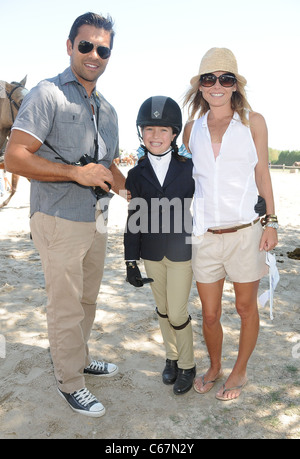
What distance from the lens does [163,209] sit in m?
2.93

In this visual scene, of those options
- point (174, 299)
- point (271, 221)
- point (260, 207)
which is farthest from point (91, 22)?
point (174, 299)

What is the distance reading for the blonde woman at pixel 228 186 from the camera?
2.68 m

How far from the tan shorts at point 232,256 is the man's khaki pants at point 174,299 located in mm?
151

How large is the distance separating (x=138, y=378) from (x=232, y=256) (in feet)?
4.51

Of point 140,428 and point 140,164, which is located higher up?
point 140,164

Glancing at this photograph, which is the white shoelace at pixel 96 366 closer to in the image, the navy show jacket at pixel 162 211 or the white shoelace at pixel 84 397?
the white shoelace at pixel 84 397

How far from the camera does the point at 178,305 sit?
300cm

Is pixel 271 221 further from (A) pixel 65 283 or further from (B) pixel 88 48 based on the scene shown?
(B) pixel 88 48

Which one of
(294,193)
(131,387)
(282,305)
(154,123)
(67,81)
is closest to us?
(67,81)

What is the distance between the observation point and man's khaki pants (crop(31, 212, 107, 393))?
2.67 meters
